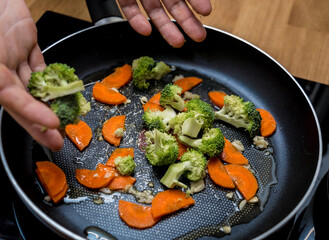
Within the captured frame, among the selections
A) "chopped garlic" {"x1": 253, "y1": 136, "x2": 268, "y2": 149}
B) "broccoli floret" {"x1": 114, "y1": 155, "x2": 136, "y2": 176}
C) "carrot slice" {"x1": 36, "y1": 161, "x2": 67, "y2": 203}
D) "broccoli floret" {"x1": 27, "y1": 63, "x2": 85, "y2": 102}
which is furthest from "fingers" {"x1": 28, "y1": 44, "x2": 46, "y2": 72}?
"chopped garlic" {"x1": 253, "y1": 136, "x2": 268, "y2": 149}

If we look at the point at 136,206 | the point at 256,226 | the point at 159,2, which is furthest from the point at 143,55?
the point at 256,226

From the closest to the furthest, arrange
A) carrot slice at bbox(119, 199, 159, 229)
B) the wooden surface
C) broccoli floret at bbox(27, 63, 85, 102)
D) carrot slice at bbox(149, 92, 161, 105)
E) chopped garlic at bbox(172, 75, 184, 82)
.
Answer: broccoli floret at bbox(27, 63, 85, 102)
carrot slice at bbox(119, 199, 159, 229)
carrot slice at bbox(149, 92, 161, 105)
chopped garlic at bbox(172, 75, 184, 82)
the wooden surface

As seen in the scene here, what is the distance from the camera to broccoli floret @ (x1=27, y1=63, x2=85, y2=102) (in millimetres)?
1226

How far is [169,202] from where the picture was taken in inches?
55.5

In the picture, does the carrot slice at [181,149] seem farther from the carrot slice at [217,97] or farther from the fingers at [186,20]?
the fingers at [186,20]

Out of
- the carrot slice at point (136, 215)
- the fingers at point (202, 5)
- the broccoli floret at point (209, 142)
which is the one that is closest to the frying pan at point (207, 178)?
the carrot slice at point (136, 215)

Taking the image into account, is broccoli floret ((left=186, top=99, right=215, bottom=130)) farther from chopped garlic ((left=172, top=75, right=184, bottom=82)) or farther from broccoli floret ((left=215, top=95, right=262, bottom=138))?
chopped garlic ((left=172, top=75, right=184, bottom=82))

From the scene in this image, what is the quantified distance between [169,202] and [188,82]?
771 millimetres

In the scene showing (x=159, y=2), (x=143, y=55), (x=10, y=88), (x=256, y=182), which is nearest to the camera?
(x=10, y=88)

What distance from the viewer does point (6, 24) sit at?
1365 millimetres

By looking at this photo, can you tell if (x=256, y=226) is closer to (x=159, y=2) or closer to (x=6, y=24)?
(x=159, y=2)

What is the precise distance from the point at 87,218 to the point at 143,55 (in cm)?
109

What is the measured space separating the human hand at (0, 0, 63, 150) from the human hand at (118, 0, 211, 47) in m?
0.54

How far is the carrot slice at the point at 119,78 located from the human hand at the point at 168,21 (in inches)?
10.7
